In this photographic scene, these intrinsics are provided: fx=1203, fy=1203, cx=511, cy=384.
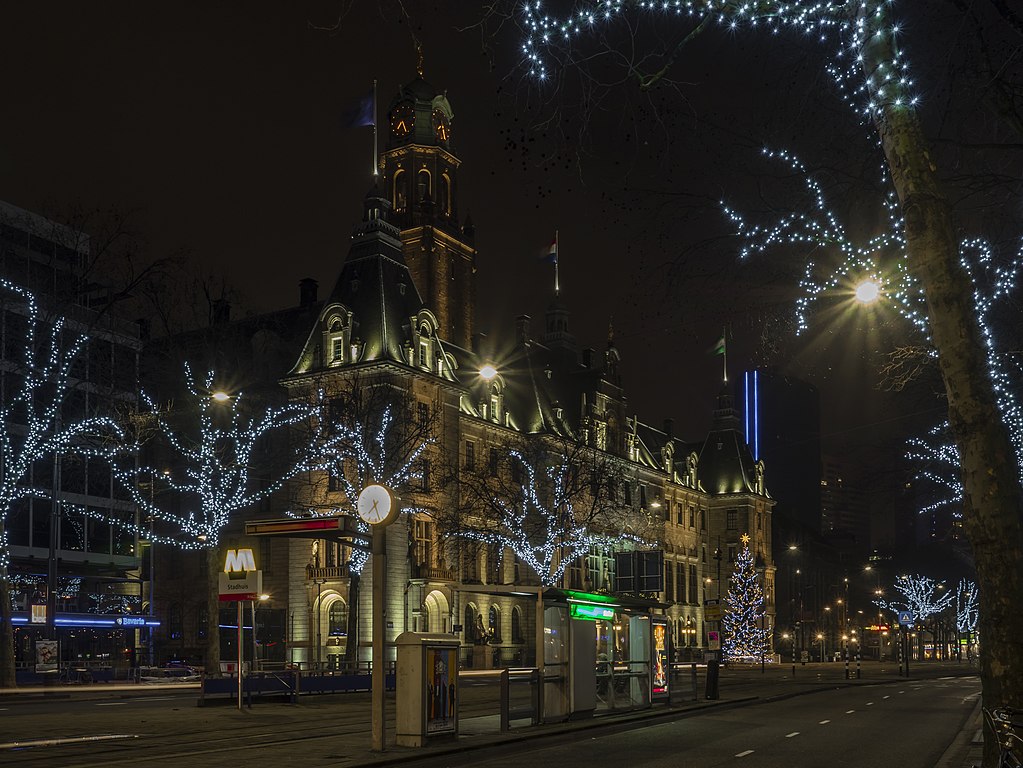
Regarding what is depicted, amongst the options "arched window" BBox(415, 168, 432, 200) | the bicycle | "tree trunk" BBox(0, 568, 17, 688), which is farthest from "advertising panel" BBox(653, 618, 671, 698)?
"arched window" BBox(415, 168, 432, 200)

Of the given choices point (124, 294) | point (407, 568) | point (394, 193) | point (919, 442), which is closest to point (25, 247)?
point (124, 294)

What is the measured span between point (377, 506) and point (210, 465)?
3392 centimetres

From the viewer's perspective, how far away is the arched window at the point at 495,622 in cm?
7906

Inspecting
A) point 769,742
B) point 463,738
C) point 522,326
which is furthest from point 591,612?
point 522,326

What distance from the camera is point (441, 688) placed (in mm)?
20906

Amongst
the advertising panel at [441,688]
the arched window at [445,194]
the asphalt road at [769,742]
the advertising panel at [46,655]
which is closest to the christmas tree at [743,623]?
the arched window at [445,194]

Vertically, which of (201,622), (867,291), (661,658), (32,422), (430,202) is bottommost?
(201,622)

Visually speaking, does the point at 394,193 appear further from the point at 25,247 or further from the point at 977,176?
the point at 977,176

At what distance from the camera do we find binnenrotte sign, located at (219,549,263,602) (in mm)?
27391

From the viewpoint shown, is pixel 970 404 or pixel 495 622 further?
pixel 495 622

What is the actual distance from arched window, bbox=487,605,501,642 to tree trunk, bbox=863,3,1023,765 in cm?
6827

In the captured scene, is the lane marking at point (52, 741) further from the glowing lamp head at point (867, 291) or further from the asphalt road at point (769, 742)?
the glowing lamp head at point (867, 291)

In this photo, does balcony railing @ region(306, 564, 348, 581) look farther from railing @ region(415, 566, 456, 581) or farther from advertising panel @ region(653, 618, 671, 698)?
advertising panel @ region(653, 618, 671, 698)

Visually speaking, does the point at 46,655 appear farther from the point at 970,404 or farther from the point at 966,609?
the point at 966,609
